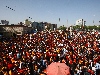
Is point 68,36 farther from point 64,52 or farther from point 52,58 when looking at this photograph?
point 52,58

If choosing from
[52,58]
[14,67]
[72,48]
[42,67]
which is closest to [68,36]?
[72,48]

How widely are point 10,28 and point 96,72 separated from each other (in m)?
20.9

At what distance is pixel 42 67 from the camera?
1597 centimetres

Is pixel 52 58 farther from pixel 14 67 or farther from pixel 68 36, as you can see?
pixel 68 36

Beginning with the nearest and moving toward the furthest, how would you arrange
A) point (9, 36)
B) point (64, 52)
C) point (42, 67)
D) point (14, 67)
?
1. point (14, 67)
2. point (42, 67)
3. point (64, 52)
4. point (9, 36)

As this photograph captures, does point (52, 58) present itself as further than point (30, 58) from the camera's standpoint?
Yes

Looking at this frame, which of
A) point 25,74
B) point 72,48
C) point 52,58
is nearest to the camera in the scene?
point 25,74

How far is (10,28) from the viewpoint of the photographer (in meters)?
32.4

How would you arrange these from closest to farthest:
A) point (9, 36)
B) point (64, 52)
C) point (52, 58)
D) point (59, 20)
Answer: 1. point (52, 58)
2. point (64, 52)
3. point (9, 36)
4. point (59, 20)

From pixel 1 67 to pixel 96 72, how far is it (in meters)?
7.22

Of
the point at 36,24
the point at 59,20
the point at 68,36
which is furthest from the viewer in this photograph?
the point at 36,24

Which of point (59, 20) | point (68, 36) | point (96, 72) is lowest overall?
point (96, 72)

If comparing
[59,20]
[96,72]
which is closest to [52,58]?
[96,72]

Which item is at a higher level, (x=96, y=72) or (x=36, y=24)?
(x=36, y=24)
